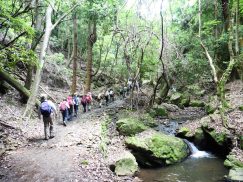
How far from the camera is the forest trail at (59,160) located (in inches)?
327

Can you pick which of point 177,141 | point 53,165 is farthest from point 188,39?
point 53,165

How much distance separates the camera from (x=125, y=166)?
11031mm

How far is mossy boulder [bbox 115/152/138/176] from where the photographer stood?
1065 centimetres

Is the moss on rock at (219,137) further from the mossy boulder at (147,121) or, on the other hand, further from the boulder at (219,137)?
the mossy boulder at (147,121)

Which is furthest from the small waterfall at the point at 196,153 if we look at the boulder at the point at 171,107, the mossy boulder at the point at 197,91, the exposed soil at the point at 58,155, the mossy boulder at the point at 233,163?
the mossy boulder at the point at 197,91

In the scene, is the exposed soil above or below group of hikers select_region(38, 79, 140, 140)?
below

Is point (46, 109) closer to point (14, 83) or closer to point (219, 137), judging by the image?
point (14, 83)

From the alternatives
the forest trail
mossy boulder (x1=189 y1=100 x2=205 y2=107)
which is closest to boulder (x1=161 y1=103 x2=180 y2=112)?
mossy boulder (x1=189 y1=100 x2=205 y2=107)

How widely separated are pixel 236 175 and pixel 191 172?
2.12 metres

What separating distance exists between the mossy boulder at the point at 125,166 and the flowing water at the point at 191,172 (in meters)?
0.52

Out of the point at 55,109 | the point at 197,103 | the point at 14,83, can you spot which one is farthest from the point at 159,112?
the point at 55,109

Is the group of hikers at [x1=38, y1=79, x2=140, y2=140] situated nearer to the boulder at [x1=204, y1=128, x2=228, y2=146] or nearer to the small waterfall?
the small waterfall

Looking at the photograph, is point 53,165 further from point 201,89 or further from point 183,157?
point 201,89

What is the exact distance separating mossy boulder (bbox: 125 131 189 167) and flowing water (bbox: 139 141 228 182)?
394 mm
